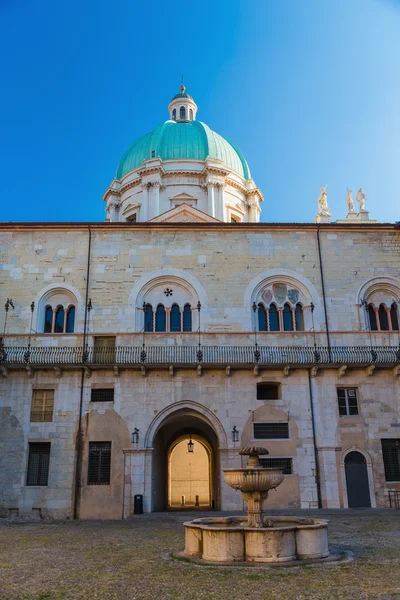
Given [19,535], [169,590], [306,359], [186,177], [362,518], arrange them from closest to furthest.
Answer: [169,590] < [19,535] < [362,518] < [306,359] < [186,177]

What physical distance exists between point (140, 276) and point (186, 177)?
16398mm

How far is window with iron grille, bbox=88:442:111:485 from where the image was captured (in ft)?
75.5

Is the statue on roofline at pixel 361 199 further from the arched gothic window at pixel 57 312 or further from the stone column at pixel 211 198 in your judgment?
the arched gothic window at pixel 57 312

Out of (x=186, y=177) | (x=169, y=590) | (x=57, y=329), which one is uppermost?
(x=186, y=177)

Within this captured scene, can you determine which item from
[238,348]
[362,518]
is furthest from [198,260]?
[362,518]

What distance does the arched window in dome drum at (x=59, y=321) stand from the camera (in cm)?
2592

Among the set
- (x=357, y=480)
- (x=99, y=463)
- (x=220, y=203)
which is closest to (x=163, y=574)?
(x=99, y=463)

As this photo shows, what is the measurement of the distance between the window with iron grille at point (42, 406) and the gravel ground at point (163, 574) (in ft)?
30.8

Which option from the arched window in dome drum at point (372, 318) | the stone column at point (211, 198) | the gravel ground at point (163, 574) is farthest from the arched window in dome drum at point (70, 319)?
the stone column at point (211, 198)

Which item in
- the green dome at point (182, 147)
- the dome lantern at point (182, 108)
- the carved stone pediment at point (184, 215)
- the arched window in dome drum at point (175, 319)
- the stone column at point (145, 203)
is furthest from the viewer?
the dome lantern at point (182, 108)

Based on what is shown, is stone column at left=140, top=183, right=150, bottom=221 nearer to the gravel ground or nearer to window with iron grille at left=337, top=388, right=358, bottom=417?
window with iron grille at left=337, top=388, right=358, bottom=417

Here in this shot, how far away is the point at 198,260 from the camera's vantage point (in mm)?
26891

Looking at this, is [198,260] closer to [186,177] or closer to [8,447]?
[8,447]

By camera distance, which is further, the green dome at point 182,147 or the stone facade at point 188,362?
the green dome at point 182,147
